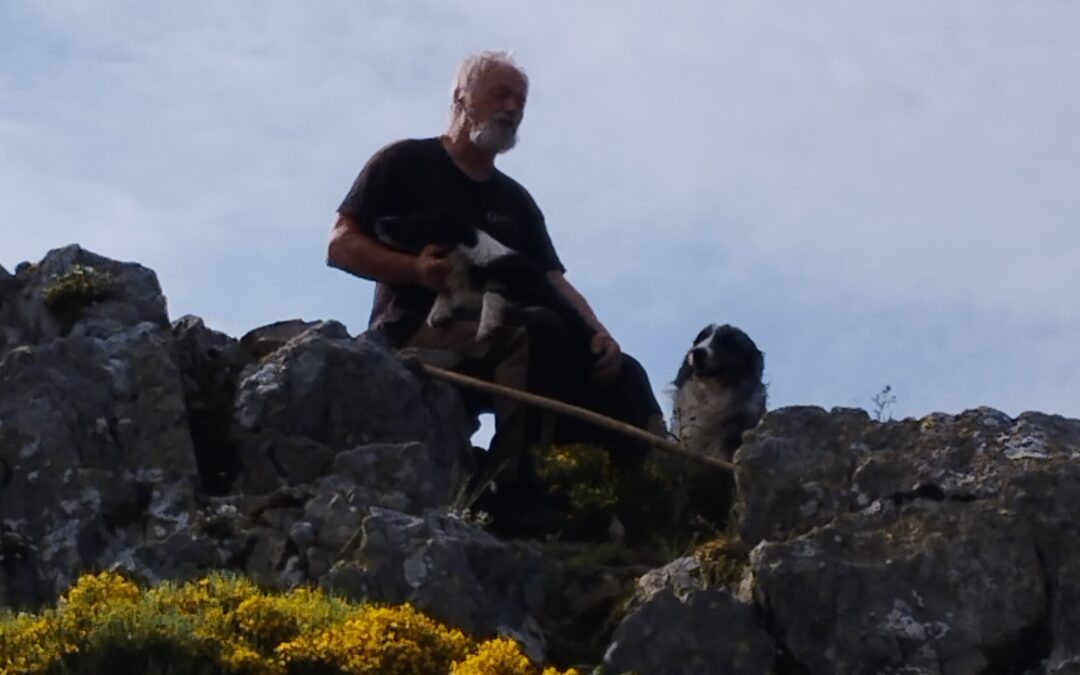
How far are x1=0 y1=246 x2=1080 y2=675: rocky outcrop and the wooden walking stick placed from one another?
8cm

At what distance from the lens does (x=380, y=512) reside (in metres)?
10.2

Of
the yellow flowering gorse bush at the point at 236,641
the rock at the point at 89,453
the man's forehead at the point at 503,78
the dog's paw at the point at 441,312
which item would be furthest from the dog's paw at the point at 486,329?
the yellow flowering gorse bush at the point at 236,641

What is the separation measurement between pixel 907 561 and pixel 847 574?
25cm

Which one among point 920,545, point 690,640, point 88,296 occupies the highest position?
point 88,296

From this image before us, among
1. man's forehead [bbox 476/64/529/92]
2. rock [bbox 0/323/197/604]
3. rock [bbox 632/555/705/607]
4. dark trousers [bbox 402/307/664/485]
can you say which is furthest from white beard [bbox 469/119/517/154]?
rock [bbox 632/555/705/607]

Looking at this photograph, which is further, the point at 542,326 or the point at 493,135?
the point at 493,135

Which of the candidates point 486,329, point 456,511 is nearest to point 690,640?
point 456,511

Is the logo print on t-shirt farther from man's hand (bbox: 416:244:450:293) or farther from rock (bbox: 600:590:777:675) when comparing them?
rock (bbox: 600:590:777:675)

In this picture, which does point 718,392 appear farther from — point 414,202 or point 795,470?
point 795,470

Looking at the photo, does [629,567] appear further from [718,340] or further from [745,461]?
[718,340]

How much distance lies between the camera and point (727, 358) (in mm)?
13867

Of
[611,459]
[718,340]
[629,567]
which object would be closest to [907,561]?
[629,567]

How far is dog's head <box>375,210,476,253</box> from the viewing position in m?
13.5

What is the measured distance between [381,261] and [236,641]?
481 cm
